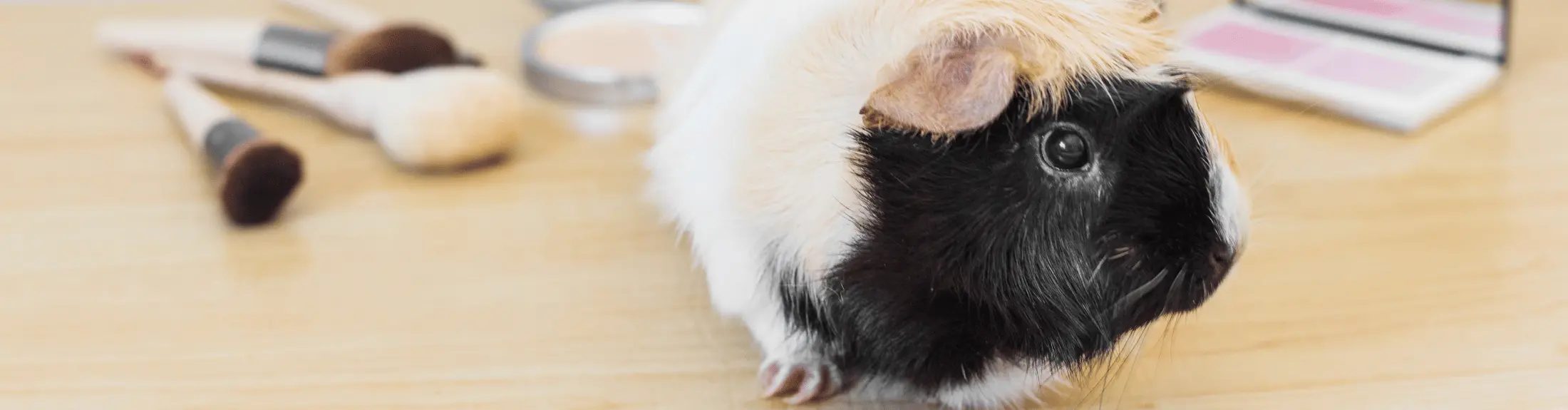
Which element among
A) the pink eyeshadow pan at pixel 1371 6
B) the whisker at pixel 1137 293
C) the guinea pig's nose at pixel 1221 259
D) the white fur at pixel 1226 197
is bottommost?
the pink eyeshadow pan at pixel 1371 6

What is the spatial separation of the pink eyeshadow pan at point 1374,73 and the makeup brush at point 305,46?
2.98ft

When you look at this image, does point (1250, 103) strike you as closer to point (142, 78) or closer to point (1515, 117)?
point (1515, 117)

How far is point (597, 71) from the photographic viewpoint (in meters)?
1.32

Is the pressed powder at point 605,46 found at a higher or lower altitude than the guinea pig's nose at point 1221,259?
lower

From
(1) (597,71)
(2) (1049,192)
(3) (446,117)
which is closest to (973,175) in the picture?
(2) (1049,192)

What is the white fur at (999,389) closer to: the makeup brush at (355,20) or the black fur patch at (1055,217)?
the black fur patch at (1055,217)

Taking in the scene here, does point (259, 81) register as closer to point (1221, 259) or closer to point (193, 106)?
point (193, 106)

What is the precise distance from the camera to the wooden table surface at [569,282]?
85 centimetres

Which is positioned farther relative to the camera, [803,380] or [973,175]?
[803,380]

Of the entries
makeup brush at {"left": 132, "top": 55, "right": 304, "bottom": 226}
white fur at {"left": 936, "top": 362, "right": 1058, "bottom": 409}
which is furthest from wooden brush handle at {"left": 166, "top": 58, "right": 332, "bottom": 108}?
white fur at {"left": 936, "top": 362, "right": 1058, "bottom": 409}

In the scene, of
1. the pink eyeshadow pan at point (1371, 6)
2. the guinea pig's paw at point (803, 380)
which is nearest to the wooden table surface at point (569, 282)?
the guinea pig's paw at point (803, 380)

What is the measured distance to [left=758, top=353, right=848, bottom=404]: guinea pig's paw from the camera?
816 millimetres

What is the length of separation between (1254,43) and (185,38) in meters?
1.18

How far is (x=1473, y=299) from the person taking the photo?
93 cm
